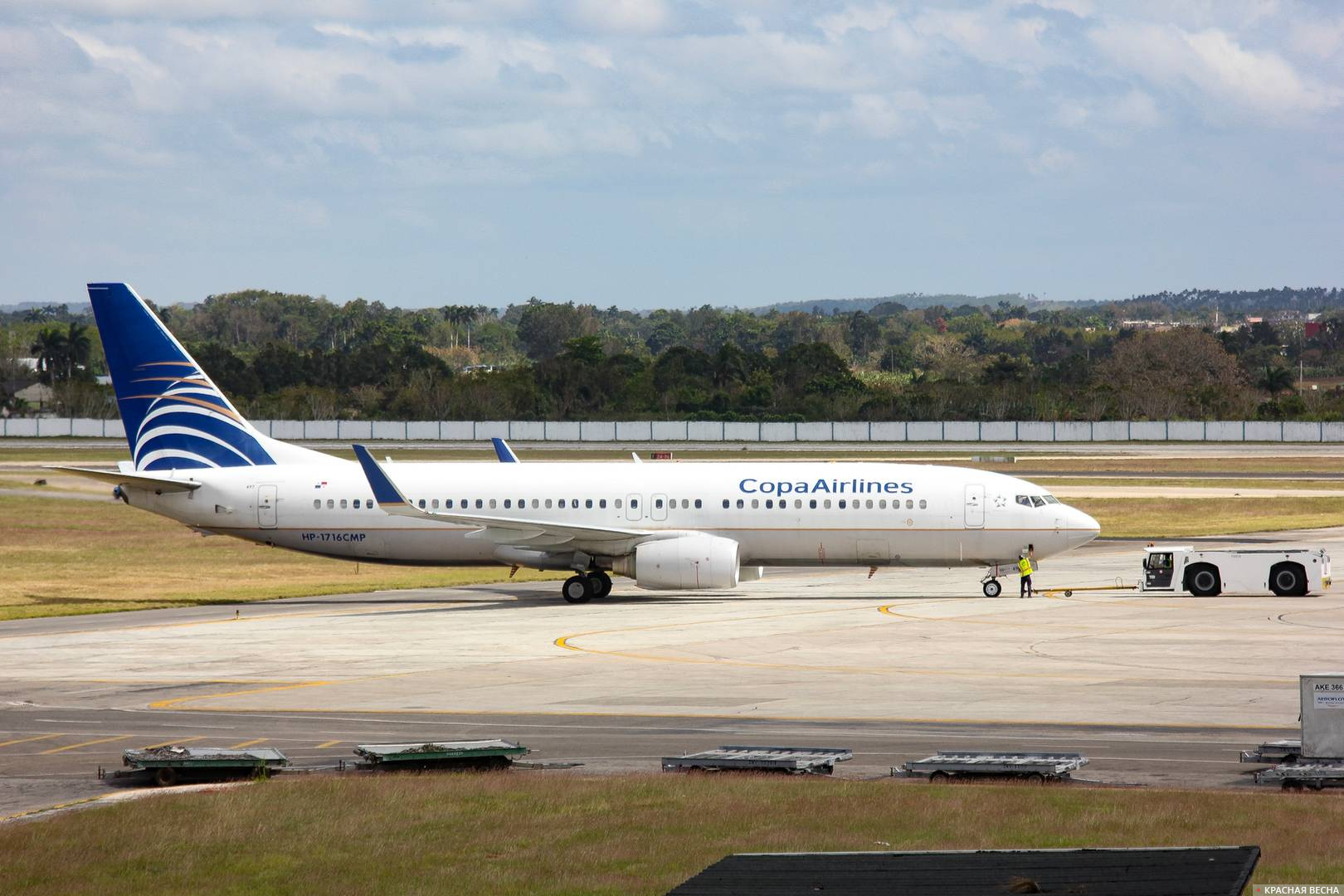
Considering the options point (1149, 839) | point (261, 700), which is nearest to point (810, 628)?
point (261, 700)

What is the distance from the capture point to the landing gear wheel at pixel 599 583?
163 feet

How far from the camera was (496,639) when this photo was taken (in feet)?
130

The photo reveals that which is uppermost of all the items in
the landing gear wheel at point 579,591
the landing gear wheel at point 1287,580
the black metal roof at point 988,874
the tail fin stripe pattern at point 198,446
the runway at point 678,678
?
the tail fin stripe pattern at point 198,446

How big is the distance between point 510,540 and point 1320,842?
3479 cm

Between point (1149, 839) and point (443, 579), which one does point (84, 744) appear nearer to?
point (1149, 839)

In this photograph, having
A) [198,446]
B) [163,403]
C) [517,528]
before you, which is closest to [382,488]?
[517,528]

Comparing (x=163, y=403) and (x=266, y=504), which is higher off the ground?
(x=163, y=403)

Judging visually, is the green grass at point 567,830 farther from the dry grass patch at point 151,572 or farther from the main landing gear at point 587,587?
the dry grass patch at point 151,572

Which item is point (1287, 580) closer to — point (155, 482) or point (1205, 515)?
point (1205, 515)

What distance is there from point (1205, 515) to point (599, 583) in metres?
43.9

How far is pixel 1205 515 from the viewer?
8150 cm

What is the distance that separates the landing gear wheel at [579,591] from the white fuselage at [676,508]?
6.06 feet

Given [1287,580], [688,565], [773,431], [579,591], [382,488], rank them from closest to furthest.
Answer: [382,488] → [688,565] → [1287,580] → [579,591] → [773,431]

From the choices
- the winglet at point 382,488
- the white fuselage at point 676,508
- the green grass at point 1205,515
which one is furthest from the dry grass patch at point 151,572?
the green grass at point 1205,515
